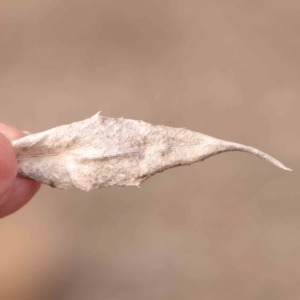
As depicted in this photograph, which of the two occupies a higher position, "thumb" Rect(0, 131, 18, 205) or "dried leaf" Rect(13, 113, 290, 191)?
"dried leaf" Rect(13, 113, 290, 191)

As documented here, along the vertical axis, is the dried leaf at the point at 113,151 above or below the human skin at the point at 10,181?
above

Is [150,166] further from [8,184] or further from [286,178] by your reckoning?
[286,178]

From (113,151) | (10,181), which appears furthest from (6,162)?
(113,151)

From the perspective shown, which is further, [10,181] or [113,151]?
[10,181]

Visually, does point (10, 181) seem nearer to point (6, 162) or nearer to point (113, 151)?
point (6, 162)

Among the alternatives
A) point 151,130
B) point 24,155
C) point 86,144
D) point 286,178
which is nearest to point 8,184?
point 24,155
